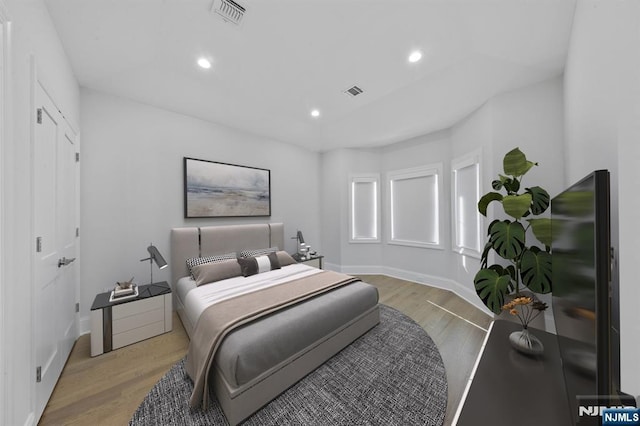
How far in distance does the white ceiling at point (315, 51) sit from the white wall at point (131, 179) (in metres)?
0.24

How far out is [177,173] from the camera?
3.16 meters

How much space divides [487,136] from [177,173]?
13.9 feet

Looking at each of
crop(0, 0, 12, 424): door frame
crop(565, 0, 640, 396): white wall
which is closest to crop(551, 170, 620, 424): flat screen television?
crop(565, 0, 640, 396): white wall

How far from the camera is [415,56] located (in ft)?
7.11

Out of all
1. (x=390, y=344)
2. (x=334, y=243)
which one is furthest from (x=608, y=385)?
(x=334, y=243)

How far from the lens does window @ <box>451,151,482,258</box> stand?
318 centimetres

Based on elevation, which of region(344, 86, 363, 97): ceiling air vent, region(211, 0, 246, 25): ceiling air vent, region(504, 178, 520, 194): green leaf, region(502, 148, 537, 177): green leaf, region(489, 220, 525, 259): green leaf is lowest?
region(489, 220, 525, 259): green leaf

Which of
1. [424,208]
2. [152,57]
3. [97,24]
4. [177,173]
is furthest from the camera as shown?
[424,208]

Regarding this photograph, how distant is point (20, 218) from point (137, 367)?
1547 mm

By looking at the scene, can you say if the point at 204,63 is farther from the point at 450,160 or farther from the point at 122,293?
the point at 450,160

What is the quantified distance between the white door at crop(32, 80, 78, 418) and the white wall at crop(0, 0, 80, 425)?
0.12 meters

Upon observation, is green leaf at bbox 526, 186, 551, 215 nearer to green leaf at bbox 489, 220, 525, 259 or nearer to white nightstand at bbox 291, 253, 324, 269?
green leaf at bbox 489, 220, 525, 259

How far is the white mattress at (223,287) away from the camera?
2174 mm

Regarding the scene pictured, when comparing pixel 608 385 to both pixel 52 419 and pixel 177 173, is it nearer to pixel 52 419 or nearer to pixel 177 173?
pixel 52 419
